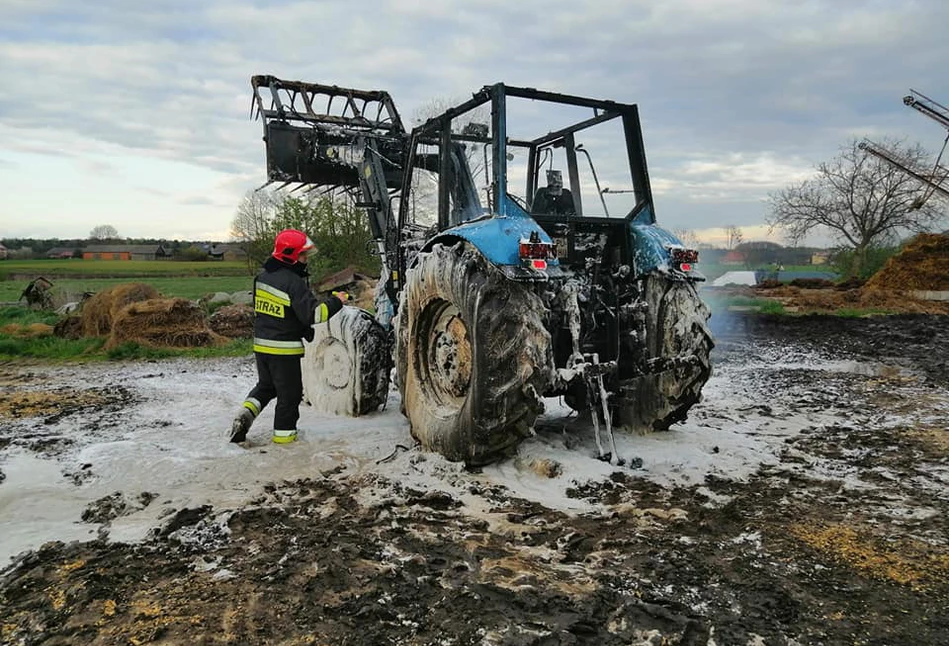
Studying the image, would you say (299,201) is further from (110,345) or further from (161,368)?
(161,368)

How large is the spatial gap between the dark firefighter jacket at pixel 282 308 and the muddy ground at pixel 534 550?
864mm

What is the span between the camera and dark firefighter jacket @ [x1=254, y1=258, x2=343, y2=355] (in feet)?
18.3

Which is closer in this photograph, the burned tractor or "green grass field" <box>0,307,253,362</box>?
the burned tractor

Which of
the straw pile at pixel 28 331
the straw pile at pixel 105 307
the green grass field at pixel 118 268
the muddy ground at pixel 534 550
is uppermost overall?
the green grass field at pixel 118 268

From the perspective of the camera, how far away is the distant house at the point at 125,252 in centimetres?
5150

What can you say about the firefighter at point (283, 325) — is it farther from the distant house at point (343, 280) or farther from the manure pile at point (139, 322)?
the distant house at point (343, 280)

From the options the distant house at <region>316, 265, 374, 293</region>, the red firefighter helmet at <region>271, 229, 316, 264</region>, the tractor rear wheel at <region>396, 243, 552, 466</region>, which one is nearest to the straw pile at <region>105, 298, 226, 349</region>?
the distant house at <region>316, 265, 374, 293</region>

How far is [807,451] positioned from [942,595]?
2502mm

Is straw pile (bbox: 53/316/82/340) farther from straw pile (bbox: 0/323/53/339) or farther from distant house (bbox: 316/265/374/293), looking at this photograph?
distant house (bbox: 316/265/374/293)

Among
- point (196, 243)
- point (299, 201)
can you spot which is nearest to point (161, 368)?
point (299, 201)

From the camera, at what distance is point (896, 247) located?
2914 cm

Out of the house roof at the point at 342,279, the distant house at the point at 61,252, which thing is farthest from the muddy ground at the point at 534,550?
the distant house at the point at 61,252

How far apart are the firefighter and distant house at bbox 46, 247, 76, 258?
52.9m

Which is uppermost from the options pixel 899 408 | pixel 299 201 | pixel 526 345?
pixel 299 201
